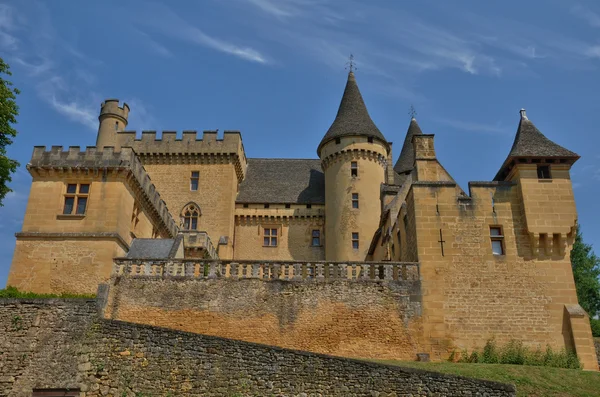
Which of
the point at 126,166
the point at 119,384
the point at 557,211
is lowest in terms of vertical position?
the point at 119,384

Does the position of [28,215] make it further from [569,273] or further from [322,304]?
[569,273]

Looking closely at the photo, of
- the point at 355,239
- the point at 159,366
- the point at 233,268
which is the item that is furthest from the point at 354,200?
the point at 159,366

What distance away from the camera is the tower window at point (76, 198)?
22.5 metres

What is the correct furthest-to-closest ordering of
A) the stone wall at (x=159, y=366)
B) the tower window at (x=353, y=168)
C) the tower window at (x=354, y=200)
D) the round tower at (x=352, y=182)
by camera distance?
the tower window at (x=353, y=168)
the tower window at (x=354, y=200)
the round tower at (x=352, y=182)
the stone wall at (x=159, y=366)

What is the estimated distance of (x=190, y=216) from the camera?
35.2 m

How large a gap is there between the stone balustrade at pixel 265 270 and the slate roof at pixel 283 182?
58.0ft

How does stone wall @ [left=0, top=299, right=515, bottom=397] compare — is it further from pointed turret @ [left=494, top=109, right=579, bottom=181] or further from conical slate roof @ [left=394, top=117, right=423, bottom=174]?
conical slate roof @ [left=394, top=117, right=423, bottom=174]

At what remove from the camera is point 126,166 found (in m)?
22.7

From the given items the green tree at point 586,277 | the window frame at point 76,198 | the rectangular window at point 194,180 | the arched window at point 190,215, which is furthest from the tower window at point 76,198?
the green tree at point 586,277

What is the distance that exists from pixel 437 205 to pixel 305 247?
17057mm

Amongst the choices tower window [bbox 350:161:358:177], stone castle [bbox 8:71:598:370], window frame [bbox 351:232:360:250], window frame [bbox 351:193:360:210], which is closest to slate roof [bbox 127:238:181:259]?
stone castle [bbox 8:71:598:370]

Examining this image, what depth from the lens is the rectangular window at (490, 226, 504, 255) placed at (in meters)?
19.7

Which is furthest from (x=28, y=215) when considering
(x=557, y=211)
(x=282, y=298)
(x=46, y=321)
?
(x=557, y=211)

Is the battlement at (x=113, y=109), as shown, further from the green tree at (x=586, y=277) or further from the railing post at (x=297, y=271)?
the green tree at (x=586, y=277)
